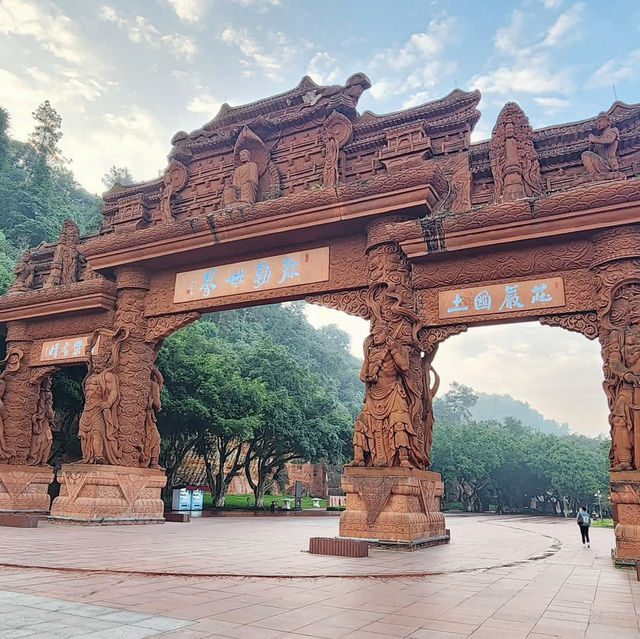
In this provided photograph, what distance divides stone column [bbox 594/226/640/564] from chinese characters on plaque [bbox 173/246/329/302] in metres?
3.53

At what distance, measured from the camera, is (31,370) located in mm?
10555

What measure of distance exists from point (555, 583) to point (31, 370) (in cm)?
975

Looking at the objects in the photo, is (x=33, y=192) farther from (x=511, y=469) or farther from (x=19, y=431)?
(x=511, y=469)

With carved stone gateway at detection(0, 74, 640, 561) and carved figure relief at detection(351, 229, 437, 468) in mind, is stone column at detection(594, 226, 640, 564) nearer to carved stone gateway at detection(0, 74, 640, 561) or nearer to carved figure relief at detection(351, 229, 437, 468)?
carved stone gateway at detection(0, 74, 640, 561)

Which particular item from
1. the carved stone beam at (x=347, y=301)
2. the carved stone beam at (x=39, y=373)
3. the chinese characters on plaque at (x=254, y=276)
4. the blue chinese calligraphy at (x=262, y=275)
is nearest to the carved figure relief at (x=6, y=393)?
the carved stone beam at (x=39, y=373)

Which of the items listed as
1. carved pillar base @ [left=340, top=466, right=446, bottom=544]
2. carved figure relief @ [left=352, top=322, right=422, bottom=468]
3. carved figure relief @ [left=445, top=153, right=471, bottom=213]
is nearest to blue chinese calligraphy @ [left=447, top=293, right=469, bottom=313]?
carved figure relief @ [left=352, top=322, right=422, bottom=468]

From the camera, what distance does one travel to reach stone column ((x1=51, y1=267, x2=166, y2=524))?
829cm

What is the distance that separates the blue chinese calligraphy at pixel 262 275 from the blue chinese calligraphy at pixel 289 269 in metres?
0.26

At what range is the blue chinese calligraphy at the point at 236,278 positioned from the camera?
28.0ft

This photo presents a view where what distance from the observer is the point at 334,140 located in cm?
889

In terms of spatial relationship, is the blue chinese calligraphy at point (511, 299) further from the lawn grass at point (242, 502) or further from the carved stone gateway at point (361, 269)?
the lawn grass at point (242, 502)

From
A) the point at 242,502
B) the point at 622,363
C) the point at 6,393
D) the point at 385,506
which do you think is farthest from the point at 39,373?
the point at 242,502

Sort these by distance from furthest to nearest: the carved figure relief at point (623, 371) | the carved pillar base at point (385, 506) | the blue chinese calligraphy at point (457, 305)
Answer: the blue chinese calligraphy at point (457, 305)
the carved pillar base at point (385, 506)
the carved figure relief at point (623, 371)

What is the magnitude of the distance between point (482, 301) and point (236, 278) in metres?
3.80
